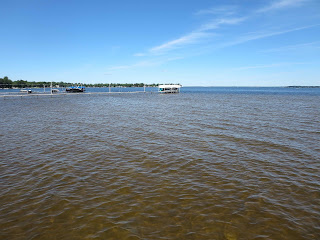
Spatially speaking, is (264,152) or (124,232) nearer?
(124,232)

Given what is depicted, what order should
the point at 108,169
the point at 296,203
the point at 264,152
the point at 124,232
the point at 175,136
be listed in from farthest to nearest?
1. the point at 175,136
2. the point at 264,152
3. the point at 108,169
4. the point at 296,203
5. the point at 124,232

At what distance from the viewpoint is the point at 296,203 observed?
7957 mm

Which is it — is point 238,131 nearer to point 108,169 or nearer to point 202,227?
point 108,169

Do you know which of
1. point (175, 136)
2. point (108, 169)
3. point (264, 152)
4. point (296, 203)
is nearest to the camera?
point (296, 203)

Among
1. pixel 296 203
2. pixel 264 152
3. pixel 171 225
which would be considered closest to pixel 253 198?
pixel 296 203

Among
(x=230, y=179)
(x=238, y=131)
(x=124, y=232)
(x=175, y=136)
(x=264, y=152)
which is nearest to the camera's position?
(x=124, y=232)

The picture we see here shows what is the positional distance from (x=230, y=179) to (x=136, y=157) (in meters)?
5.84

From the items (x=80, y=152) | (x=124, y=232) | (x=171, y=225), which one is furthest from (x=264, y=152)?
(x=80, y=152)

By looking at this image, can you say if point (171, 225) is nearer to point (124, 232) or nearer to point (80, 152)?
point (124, 232)

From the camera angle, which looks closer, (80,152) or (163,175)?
(163,175)

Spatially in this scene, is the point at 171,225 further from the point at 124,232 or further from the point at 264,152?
the point at 264,152

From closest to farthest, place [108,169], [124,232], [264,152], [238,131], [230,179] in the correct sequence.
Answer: [124,232]
[230,179]
[108,169]
[264,152]
[238,131]

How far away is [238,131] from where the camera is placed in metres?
20.3

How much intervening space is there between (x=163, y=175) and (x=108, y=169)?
3095 mm
